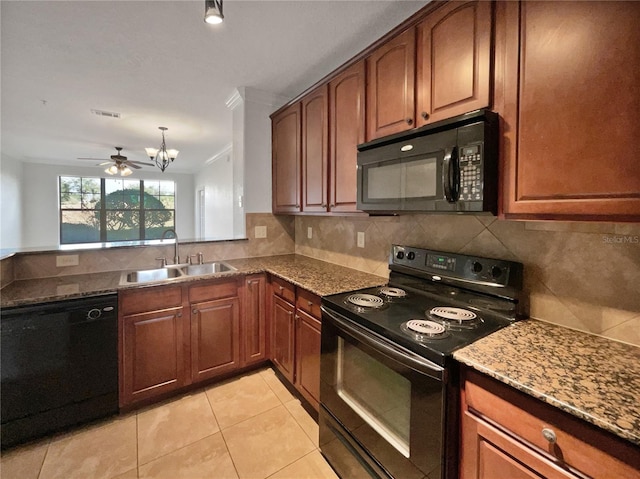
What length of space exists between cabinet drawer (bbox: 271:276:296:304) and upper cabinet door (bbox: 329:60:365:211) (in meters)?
0.64

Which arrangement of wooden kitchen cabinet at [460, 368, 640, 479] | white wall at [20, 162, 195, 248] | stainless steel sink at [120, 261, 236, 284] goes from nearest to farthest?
wooden kitchen cabinet at [460, 368, 640, 479], stainless steel sink at [120, 261, 236, 284], white wall at [20, 162, 195, 248]

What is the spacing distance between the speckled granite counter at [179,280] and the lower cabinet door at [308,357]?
0.24 metres

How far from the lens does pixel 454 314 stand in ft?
4.36

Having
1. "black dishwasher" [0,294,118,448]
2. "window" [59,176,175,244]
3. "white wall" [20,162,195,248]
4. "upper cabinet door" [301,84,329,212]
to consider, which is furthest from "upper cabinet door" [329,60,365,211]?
"window" [59,176,175,244]

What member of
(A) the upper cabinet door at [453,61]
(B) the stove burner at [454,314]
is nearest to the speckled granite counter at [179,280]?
(B) the stove burner at [454,314]

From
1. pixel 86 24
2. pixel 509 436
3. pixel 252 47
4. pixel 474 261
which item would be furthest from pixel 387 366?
pixel 86 24

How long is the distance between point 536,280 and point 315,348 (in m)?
1.21

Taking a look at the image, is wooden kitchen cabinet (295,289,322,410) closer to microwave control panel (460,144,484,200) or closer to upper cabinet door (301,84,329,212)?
upper cabinet door (301,84,329,212)

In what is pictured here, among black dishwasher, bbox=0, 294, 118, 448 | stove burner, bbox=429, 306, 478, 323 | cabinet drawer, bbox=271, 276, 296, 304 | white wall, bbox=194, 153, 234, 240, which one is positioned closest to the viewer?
stove burner, bbox=429, 306, 478, 323

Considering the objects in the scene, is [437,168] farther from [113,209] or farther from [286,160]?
[113,209]

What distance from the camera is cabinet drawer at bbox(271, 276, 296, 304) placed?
6.72ft

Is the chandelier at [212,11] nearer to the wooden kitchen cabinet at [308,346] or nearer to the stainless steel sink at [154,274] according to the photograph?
the wooden kitchen cabinet at [308,346]

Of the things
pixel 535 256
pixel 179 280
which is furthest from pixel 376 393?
pixel 179 280

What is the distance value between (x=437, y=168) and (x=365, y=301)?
72cm
